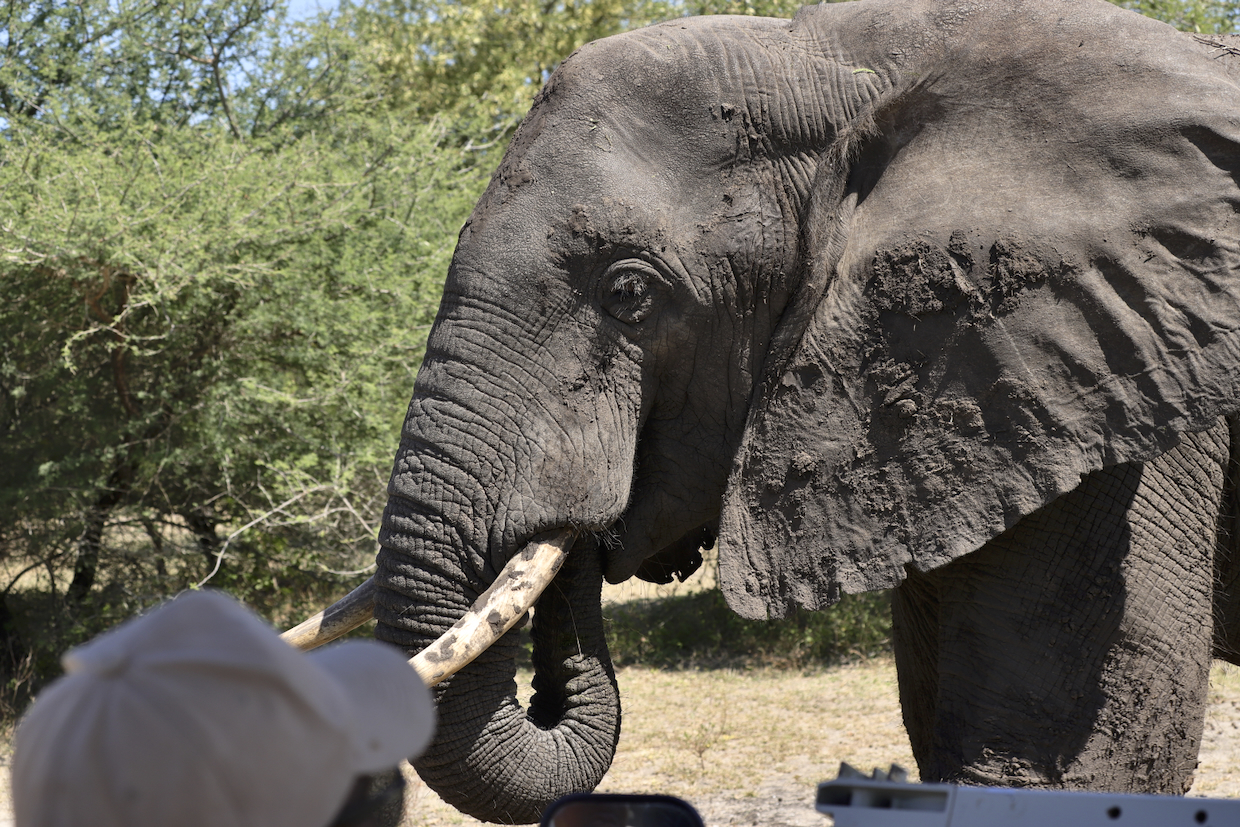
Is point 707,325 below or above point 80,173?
above

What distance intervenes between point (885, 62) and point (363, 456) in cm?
576

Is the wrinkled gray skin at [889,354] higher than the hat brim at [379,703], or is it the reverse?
the hat brim at [379,703]

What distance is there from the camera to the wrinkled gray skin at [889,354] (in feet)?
8.36

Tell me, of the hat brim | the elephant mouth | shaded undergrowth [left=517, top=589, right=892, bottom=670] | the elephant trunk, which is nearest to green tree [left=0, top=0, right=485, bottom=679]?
shaded undergrowth [left=517, top=589, right=892, bottom=670]

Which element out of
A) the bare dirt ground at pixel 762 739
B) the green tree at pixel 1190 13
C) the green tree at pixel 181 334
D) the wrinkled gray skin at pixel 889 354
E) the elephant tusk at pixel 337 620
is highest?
the wrinkled gray skin at pixel 889 354

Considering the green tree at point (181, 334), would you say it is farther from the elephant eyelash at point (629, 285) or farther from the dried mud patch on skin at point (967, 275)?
the dried mud patch on skin at point (967, 275)

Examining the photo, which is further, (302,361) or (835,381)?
(302,361)

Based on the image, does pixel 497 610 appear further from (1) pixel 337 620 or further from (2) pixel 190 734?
(2) pixel 190 734

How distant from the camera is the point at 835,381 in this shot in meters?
2.70

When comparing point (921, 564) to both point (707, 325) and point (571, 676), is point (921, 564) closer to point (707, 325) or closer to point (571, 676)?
point (707, 325)

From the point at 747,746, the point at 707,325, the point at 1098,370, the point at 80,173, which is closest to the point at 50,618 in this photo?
→ the point at 80,173

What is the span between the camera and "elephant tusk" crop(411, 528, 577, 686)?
2.53 metres

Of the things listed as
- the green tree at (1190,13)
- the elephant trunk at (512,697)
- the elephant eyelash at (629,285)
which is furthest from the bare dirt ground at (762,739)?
the green tree at (1190,13)

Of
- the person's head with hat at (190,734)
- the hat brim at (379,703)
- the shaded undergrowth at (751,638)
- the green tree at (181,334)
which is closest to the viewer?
the person's head with hat at (190,734)
